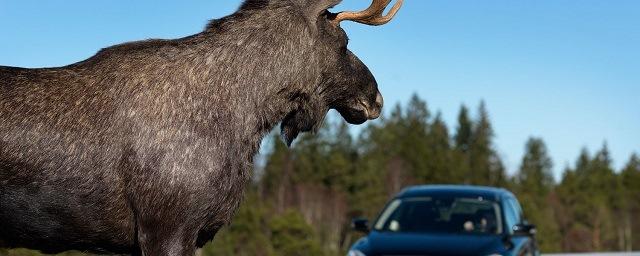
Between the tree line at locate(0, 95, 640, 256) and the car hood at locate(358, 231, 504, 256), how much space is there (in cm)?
7308

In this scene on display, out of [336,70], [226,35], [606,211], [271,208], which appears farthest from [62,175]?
[606,211]

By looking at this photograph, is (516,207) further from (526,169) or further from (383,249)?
(526,169)

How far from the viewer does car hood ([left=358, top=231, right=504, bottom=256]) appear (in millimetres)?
12555

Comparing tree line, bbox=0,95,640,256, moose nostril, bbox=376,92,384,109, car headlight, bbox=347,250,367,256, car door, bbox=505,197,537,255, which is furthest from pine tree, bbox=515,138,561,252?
moose nostril, bbox=376,92,384,109

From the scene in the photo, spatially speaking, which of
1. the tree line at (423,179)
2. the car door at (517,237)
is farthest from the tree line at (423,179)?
the car door at (517,237)

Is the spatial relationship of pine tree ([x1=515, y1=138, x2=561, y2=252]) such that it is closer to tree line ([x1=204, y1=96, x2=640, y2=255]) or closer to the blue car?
tree line ([x1=204, y1=96, x2=640, y2=255])

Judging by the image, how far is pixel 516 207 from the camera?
15133 mm

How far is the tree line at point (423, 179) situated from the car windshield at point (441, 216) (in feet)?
236

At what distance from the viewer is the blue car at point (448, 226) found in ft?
41.8

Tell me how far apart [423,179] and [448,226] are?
110 m

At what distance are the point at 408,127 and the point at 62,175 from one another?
413 ft

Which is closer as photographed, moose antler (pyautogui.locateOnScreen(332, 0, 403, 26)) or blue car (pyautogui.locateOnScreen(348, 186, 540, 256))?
moose antler (pyautogui.locateOnScreen(332, 0, 403, 26))

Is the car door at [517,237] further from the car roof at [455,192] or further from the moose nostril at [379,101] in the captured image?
the moose nostril at [379,101]

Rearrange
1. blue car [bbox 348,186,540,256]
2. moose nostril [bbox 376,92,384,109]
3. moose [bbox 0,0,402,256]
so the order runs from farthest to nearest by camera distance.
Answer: blue car [bbox 348,186,540,256], moose nostril [bbox 376,92,384,109], moose [bbox 0,0,402,256]
